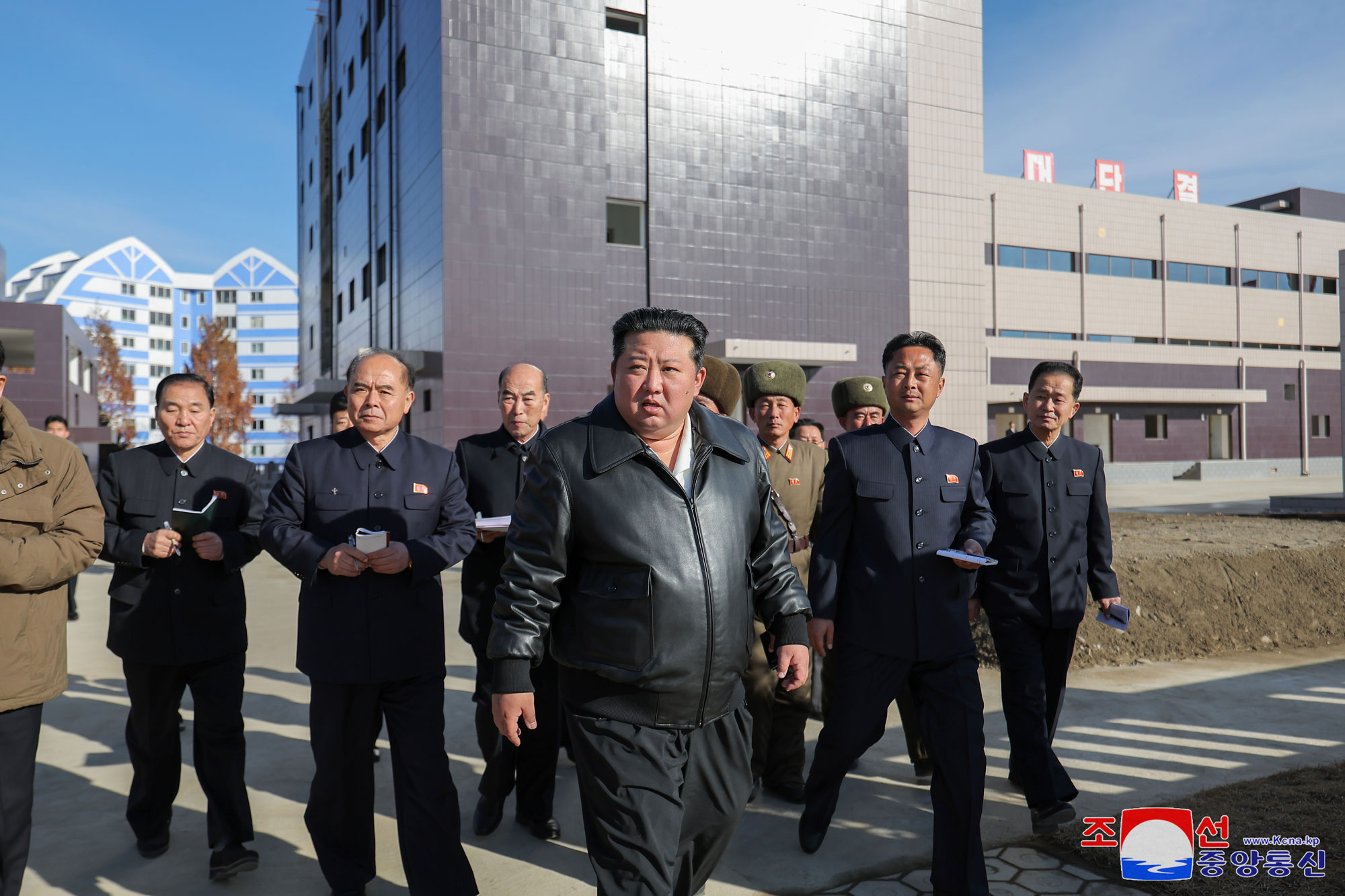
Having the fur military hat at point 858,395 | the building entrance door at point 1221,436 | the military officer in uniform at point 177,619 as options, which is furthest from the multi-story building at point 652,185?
the building entrance door at point 1221,436

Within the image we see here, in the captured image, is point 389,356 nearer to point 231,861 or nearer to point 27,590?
point 27,590

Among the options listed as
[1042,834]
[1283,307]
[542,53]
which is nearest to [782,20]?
[542,53]

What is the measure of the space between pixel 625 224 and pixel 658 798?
15488 millimetres

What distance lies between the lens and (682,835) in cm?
234

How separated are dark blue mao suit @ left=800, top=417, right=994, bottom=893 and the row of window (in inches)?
1270

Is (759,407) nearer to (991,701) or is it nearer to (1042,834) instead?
(1042,834)

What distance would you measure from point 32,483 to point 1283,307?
49776 millimetres

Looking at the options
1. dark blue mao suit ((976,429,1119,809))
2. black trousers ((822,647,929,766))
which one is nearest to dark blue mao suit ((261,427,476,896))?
black trousers ((822,647,929,766))

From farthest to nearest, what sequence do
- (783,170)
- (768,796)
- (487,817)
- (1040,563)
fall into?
(783,170)
(768,796)
(1040,563)
(487,817)

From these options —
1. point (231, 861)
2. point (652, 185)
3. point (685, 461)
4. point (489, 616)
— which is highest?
point (652, 185)

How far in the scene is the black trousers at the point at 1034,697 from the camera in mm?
3576

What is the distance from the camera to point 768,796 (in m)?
4.14

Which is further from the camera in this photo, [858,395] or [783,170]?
[783,170]

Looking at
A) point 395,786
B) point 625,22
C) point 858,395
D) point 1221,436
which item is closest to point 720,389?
point 858,395
